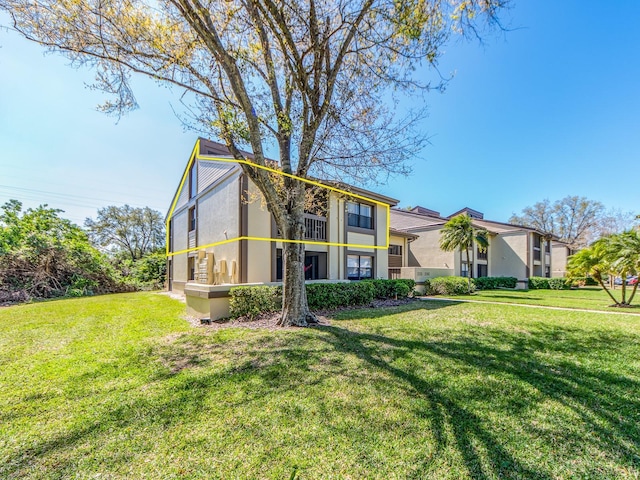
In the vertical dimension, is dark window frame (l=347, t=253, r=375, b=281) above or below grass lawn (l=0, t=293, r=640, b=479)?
above

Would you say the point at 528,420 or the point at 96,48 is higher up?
the point at 96,48

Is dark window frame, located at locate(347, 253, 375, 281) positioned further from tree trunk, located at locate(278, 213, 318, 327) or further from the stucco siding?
the stucco siding

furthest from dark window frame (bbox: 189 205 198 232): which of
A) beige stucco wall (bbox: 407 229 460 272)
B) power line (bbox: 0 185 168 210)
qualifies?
power line (bbox: 0 185 168 210)

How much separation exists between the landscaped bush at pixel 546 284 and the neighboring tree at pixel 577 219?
692 inches

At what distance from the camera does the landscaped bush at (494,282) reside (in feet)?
74.4

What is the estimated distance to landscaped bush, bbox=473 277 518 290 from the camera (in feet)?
74.4

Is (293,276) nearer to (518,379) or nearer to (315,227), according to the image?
(518,379)

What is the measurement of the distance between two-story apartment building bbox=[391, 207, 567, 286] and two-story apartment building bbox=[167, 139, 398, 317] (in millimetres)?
8181

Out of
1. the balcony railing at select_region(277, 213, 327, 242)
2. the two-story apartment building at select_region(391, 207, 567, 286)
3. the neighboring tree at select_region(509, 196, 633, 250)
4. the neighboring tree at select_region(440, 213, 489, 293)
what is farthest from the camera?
the neighboring tree at select_region(509, 196, 633, 250)

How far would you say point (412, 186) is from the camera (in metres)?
7.80

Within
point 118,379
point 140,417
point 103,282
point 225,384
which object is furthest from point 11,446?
point 103,282

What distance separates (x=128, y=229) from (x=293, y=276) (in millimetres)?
37961

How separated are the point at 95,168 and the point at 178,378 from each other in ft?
61.9

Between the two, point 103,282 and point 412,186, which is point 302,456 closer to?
point 412,186
